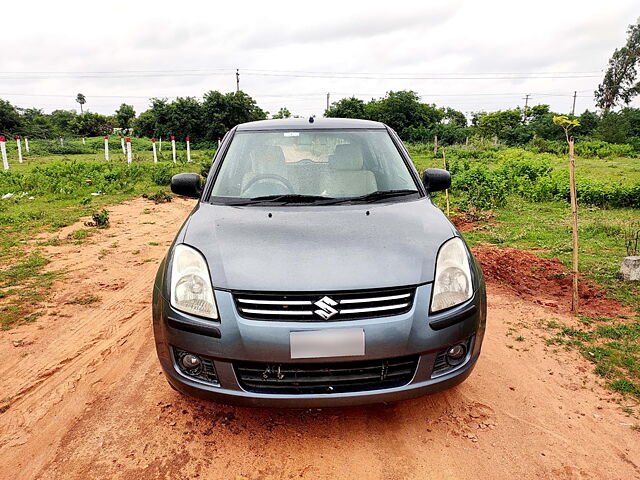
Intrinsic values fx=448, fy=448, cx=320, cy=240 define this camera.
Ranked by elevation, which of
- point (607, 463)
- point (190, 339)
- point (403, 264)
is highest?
point (403, 264)

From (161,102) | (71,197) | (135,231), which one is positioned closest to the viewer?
(135,231)

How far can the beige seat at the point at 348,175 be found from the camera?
305cm

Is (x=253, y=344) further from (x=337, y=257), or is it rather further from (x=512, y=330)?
(x=512, y=330)

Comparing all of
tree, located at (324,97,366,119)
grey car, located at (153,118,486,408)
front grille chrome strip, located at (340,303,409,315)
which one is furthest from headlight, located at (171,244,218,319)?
tree, located at (324,97,366,119)

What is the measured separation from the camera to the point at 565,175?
10.8 meters

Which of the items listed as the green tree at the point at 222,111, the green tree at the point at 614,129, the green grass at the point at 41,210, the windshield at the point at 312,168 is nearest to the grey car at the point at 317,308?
the windshield at the point at 312,168

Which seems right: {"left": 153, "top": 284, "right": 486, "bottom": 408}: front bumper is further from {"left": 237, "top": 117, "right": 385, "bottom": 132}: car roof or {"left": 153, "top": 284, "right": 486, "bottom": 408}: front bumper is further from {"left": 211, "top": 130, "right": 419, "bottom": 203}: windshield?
{"left": 237, "top": 117, "right": 385, "bottom": 132}: car roof

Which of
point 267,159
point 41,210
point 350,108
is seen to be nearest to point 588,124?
point 350,108

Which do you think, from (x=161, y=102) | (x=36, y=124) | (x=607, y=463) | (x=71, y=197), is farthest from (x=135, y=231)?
(x=36, y=124)

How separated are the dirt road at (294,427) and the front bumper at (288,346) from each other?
1.09ft

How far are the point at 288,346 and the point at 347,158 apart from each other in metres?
1.76

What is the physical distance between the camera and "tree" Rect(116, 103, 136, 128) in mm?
→ 53688

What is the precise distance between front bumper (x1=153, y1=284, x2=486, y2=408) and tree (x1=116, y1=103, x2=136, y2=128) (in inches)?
2299

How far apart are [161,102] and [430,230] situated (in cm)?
4047
